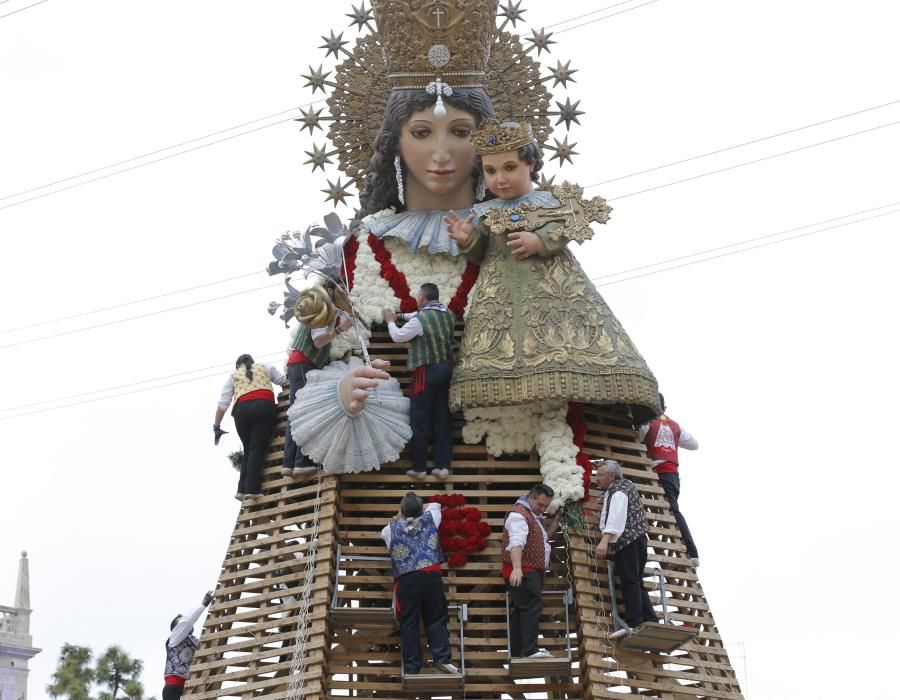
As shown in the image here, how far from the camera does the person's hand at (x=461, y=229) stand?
53.6 feet

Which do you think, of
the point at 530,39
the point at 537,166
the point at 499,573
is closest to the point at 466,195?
the point at 537,166

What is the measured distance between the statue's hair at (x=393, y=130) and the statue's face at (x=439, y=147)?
70mm

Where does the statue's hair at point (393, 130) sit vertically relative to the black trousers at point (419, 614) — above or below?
above

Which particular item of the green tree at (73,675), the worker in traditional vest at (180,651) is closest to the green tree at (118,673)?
the green tree at (73,675)

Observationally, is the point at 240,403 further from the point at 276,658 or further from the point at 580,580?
the point at 580,580

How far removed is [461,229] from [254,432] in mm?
2870

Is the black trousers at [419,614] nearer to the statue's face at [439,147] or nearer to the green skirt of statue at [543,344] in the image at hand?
the green skirt of statue at [543,344]

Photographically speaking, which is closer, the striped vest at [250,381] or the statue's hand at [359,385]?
the statue's hand at [359,385]

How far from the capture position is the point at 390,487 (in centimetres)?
1605

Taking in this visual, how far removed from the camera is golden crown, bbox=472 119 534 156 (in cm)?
1636

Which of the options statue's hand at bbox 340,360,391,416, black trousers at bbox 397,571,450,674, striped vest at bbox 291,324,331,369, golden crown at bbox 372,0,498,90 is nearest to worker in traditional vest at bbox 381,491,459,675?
black trousers at bbox 397,571,450,674

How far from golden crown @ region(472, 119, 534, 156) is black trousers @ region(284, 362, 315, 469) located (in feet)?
9.00

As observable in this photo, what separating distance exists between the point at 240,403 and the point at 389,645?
2.99 m

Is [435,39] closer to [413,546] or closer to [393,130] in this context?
[393,130]
